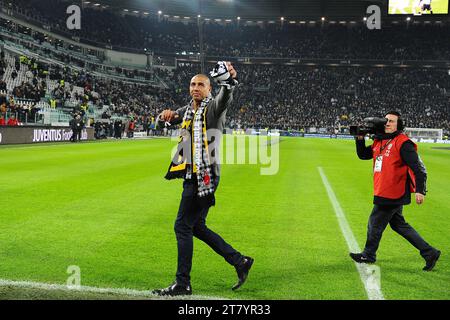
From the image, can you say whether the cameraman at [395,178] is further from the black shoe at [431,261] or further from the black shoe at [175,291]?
the black shoe at [175,291]

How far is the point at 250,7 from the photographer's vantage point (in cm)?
7350

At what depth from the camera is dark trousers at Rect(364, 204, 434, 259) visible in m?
5.92

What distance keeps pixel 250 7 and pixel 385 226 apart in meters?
71.7

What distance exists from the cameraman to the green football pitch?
40cm

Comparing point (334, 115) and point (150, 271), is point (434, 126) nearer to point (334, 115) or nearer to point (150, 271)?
point (334, 115)

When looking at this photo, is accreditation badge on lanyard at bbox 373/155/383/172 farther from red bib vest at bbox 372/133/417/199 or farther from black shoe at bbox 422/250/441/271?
black shoe at bbox 422/250/441/271

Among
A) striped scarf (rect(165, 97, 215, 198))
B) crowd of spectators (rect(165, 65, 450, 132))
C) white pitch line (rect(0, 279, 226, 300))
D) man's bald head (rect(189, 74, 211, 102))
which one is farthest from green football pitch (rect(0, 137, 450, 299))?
crowd of spectators (rect(165, 65, 450, 132))

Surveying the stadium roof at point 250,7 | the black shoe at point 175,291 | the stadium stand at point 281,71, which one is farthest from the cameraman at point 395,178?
the stadium roof at point 250,7

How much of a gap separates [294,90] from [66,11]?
34448mm

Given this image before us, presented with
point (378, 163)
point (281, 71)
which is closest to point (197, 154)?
point (378, 163)

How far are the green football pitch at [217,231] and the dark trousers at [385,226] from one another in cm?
26

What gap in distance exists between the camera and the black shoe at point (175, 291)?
471cm

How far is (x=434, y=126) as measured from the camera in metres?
64.0
